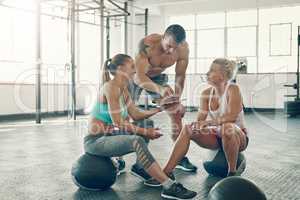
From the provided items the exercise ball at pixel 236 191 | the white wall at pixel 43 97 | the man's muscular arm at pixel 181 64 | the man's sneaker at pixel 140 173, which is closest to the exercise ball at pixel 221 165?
the man's sneaker at pixel 140 173

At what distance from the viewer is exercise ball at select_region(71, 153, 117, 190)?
2365 millimetres

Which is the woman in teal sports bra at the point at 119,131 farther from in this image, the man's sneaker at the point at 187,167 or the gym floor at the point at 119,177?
the man's sneaker at the point at 187,167

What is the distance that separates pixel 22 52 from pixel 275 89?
6273mm

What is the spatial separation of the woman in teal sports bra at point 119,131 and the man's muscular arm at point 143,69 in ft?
1.67

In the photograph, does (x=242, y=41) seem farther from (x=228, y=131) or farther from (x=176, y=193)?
(x=176, y=193)

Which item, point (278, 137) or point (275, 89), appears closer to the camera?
point (278, 137)

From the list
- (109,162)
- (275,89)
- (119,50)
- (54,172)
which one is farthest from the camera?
(119,50)

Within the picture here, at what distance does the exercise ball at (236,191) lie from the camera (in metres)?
1.66

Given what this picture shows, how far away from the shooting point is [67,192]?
94.8 inches

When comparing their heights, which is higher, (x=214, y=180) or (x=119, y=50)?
(x=119, y=50)

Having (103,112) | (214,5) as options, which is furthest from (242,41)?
(103,112)

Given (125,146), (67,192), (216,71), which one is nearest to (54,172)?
(67,192)


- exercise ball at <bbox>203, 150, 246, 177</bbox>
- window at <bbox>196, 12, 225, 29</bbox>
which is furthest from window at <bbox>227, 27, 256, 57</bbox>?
exercise ball at <bbox>203, 150, 246, 177</bbox>

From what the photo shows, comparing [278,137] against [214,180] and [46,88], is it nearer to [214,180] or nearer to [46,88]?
[214,180]
